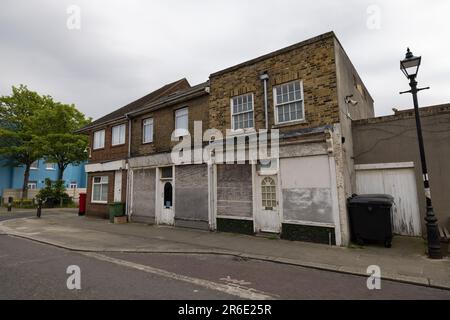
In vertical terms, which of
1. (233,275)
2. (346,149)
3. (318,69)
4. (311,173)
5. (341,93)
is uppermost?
(318,69)

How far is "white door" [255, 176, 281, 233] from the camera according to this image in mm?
9328

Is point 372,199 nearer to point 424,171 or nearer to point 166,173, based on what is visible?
point 424,171

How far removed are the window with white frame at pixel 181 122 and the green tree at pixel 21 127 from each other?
1902cm

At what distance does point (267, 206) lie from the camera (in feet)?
31.4

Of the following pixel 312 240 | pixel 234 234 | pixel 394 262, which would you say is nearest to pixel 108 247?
pixel 234 234

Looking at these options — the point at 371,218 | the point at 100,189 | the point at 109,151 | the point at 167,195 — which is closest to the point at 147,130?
the point at 109,151

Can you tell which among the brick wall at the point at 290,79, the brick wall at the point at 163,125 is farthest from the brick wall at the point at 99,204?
the brick wall at the point at 290,79

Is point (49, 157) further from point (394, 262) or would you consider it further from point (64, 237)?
point (394, 262)

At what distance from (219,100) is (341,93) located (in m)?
4.87

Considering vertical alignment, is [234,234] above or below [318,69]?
below

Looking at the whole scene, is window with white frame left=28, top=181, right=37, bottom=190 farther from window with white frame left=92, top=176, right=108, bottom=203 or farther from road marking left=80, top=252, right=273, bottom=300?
road marking left=80, top=252, right=273, bottom=300

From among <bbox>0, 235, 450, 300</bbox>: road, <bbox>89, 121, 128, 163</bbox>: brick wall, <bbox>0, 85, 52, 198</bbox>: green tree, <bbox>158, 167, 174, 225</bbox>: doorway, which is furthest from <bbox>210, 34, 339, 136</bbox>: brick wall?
<bbox>0, 85, 52, 198</bbox>: green tree

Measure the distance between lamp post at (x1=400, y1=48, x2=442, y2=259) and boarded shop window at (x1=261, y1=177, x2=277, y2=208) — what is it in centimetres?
439

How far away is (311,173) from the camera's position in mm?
8672
